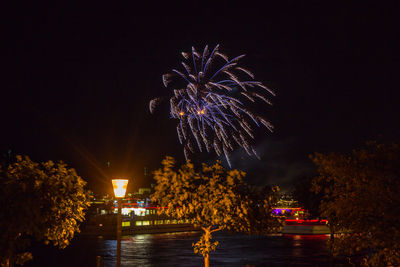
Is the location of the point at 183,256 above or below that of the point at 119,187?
below

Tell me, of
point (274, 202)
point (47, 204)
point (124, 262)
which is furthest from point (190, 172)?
point (124, 262)

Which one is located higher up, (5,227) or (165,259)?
(5,227)

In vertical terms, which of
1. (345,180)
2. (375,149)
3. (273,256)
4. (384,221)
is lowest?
(273,256)

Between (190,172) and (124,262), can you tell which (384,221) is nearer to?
(190,172)

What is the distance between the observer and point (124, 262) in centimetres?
2361

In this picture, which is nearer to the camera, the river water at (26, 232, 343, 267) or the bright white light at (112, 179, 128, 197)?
the bright white light at (112, 179, 128, 197)

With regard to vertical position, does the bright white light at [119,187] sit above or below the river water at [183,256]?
above

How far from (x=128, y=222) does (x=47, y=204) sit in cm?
4159

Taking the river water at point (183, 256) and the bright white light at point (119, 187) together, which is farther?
the river water at point (183, 256)

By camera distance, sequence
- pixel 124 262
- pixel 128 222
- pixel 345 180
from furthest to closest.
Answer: pixel 128 222
pixel 124 262
pixel 345 180

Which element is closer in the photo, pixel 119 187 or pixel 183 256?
pixel 119 187

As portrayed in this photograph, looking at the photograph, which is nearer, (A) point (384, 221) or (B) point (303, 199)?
(A) point (384, 221)

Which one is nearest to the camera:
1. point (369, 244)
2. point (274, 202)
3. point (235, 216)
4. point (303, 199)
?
point (369, 244)

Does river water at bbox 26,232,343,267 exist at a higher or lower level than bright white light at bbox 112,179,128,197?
lower
